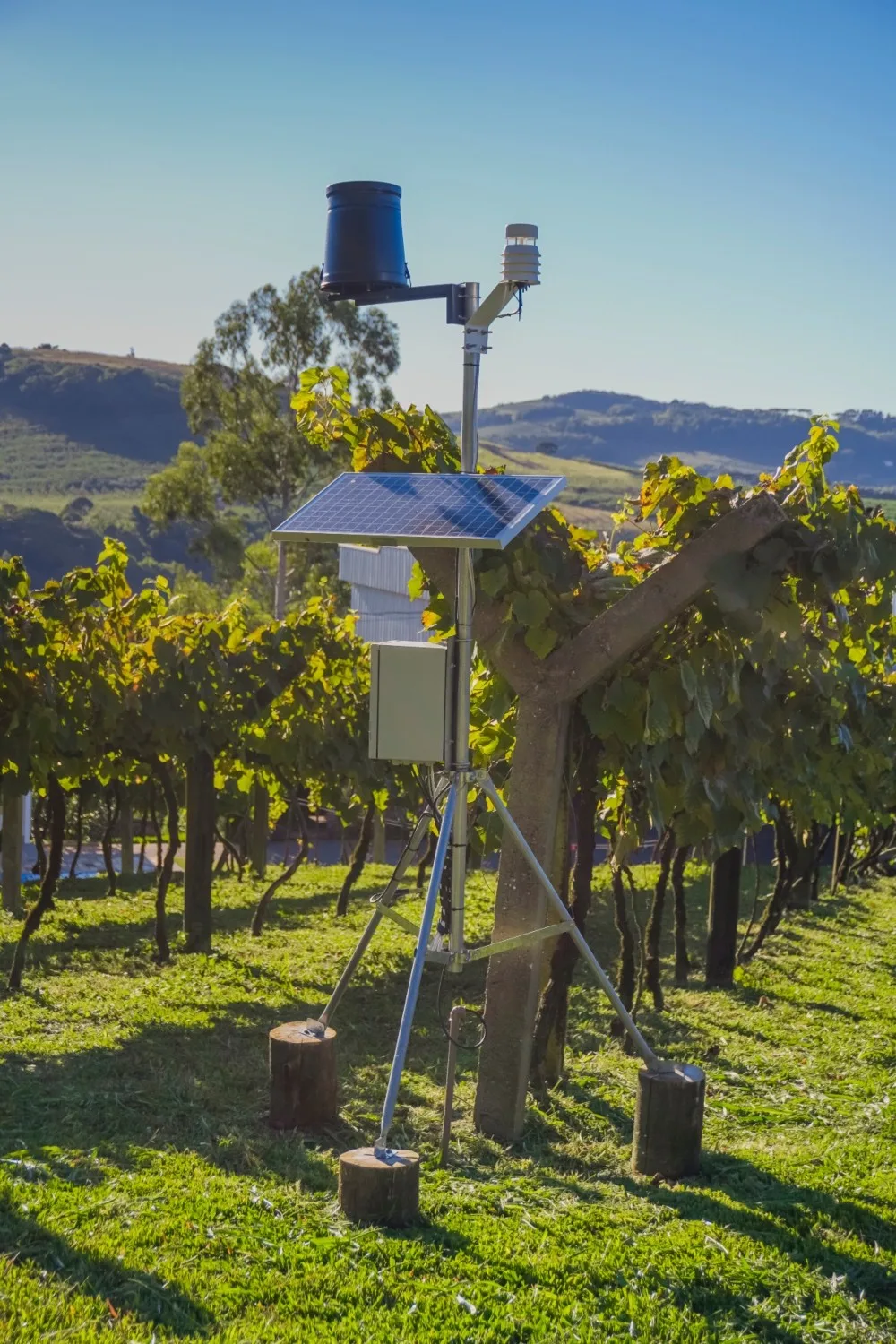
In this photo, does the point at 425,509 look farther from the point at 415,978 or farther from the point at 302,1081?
the point at 302,1081

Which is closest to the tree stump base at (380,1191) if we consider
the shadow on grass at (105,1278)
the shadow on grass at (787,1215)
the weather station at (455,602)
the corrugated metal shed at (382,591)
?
the weather station at (455,602)

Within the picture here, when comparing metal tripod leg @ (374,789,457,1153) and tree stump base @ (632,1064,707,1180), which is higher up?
metal tripod leg @ (374,789,457,1153)

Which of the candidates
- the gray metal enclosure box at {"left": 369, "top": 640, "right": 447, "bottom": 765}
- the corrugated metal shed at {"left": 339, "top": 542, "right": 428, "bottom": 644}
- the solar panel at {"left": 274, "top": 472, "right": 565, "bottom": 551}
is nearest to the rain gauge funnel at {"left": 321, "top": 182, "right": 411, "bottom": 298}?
the solar panel at {"left": 274, "top": 472, "right": 565, "bottom": 551}

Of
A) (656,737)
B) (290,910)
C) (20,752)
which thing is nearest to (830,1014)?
(656,737)

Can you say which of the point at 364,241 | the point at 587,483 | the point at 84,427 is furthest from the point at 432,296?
the point at 84,427

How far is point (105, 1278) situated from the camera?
3.52m

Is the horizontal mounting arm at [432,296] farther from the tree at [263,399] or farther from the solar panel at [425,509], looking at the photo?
the tree at [263,399]

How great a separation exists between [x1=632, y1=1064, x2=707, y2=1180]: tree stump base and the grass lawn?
0.09 metres

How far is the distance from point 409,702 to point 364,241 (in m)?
1.60

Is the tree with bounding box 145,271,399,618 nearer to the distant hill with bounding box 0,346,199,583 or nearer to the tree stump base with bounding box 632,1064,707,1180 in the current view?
the tree stump base with bounding box 632,1064,707,1180

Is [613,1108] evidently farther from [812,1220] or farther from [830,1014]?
[830,1014]

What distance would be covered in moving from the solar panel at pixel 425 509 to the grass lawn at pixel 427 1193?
6.35ft

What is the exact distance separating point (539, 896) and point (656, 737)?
73 centimetres

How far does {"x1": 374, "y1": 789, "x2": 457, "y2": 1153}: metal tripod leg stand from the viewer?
4.07 m
